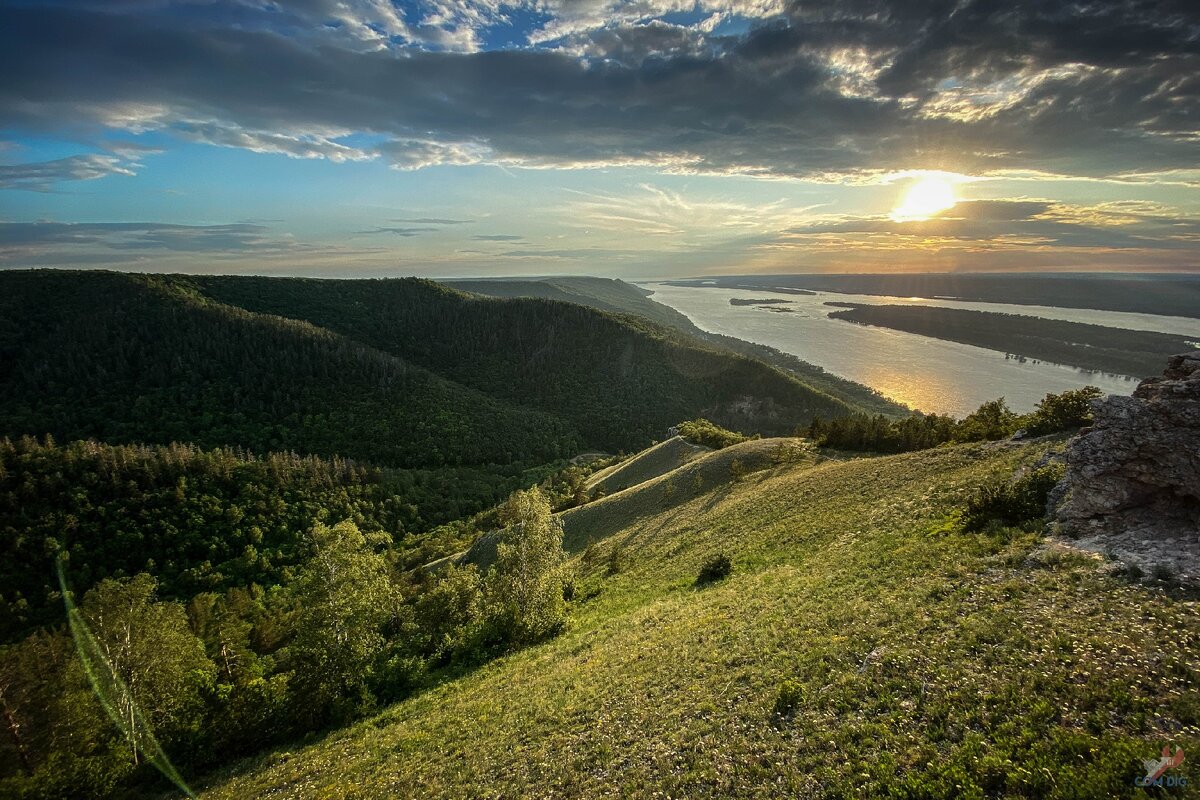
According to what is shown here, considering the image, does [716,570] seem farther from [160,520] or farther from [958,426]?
[160,520]

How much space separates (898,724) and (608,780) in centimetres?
760

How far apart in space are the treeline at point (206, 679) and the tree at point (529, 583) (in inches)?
4.0

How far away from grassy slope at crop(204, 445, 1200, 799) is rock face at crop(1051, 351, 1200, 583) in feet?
6.95

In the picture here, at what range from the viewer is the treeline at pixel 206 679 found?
84.1 ft

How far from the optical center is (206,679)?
1250 inches

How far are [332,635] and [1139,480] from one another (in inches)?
1461

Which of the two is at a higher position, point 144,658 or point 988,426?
point 988,426

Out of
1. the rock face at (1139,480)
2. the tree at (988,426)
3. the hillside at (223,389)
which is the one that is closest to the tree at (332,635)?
the rock face at (1139,480)

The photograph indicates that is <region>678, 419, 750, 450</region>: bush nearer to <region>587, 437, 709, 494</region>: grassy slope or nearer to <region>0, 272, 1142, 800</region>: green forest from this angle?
<region>0, 272, 1142, 800</region>: green forest

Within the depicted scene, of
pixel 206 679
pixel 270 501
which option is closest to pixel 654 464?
pixel 206 679

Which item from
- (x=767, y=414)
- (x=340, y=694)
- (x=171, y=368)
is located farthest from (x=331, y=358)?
(x=340, y=694)

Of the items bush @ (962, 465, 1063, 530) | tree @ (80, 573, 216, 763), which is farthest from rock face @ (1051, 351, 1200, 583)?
tree @ (80, 573, 216, 763)

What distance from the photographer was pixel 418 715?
75.8ft

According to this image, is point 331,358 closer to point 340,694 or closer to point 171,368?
point 171,368
